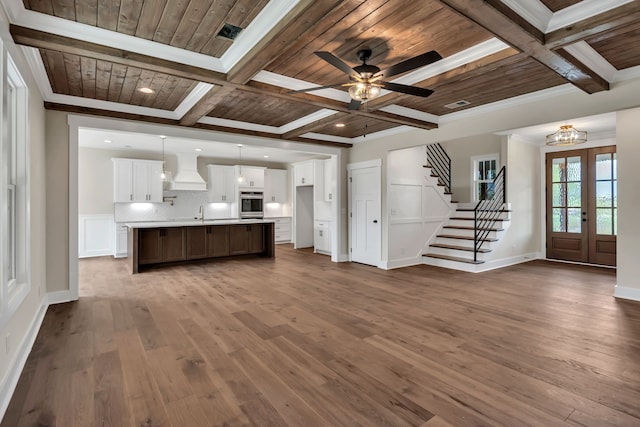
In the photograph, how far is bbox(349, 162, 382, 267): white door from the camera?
22.1 feet

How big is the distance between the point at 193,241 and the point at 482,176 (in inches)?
283

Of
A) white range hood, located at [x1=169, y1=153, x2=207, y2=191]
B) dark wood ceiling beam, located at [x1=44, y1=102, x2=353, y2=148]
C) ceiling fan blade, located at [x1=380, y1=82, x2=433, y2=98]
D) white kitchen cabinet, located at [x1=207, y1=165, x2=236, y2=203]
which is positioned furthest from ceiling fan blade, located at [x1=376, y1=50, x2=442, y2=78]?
white kitchen cabinet, located at [x1=207, y1=165, x2=236, y2=203]

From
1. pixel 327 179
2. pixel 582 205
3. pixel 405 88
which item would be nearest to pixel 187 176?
pixel 327 179

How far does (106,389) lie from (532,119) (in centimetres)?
524

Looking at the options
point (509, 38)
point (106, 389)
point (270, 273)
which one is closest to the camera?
point (106, 389)

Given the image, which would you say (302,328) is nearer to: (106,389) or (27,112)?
(106,389)

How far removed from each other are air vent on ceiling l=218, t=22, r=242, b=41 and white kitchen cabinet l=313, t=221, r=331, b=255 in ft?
19.3

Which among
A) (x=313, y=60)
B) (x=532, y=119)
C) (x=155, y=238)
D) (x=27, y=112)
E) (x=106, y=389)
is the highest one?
(x=313, y=60)

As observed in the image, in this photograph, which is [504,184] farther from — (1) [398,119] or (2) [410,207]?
(1) [398,119]

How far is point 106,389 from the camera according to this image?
2258 millimetres

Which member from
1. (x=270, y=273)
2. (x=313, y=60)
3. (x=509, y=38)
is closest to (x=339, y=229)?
(x=270, y=273)

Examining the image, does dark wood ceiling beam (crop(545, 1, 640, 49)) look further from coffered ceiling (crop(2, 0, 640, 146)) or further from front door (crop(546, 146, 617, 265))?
front door (crop(546, 146, 617, 265))

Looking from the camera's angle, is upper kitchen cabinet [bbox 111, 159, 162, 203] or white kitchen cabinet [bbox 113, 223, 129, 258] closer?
white kitchen cabinet [bbox 113, 223, 129, 258]

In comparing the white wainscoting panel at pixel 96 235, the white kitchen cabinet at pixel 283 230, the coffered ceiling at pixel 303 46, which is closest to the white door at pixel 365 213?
the coffered ceiling at pixel 303 46
